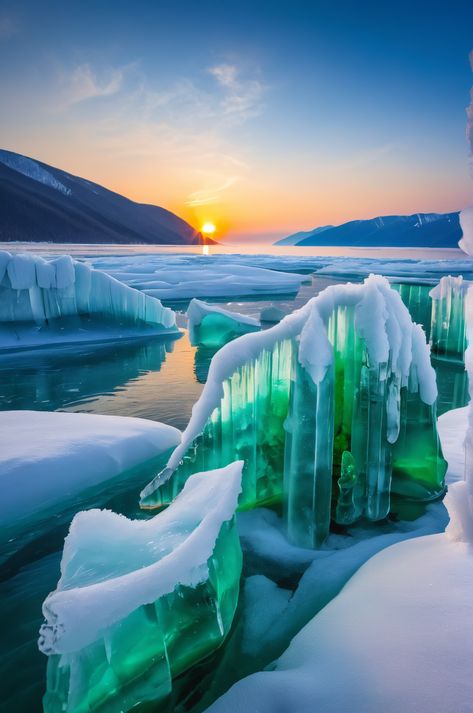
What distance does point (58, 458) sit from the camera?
178 inches

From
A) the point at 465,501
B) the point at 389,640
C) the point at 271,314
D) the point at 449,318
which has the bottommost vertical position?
the point at 389,640

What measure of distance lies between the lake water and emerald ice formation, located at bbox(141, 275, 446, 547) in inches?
41.7

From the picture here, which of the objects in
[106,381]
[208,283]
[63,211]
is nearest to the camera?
[106,381]

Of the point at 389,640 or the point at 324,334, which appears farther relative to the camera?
the point at 324,334

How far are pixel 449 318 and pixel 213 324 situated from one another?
6.26m

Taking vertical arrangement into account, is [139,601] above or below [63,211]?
below

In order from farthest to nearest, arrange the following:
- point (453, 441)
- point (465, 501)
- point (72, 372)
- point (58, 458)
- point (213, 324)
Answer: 1. point (213, 324)
2. point (72, 372)
3. point (453, 441)
4. point (58, 458)
5. point (465, 501)

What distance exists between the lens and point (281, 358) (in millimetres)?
3816

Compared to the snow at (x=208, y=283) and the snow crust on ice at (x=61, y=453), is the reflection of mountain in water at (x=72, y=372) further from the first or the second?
the snow at (x=208, y=283)

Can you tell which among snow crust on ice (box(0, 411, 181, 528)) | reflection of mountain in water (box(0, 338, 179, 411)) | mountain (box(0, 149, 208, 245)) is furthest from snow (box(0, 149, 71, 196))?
snow crust on ice (box(0, 411, 181, 528))

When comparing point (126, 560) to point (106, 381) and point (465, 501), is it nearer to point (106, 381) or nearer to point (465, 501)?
point (465, 501)

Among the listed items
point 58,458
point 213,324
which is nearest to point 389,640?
point 58,458

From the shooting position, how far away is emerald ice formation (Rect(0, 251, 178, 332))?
461 inches

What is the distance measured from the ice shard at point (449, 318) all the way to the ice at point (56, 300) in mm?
8193
